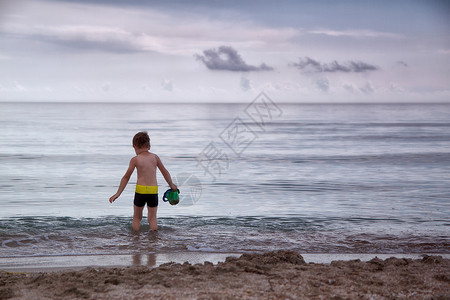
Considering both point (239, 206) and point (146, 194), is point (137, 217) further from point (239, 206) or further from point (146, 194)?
point (239, 206)

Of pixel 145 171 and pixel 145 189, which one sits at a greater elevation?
pixel 145 171

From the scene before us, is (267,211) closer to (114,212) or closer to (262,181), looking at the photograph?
(114,212)

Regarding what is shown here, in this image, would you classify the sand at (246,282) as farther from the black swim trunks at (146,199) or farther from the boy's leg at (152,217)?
the boy's leg at (152,217)

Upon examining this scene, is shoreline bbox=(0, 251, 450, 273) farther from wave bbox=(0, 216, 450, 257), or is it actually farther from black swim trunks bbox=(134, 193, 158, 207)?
black swim trunks bbox=(134, 193, 158, 207)

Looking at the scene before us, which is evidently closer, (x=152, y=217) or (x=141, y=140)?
(x=141, y=140)

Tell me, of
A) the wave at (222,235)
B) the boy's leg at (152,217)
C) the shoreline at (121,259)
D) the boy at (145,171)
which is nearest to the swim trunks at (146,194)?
the boy at (145,171)

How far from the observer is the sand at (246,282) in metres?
4.14

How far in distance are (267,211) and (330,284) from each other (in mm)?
5267

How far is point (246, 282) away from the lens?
4.47 metres

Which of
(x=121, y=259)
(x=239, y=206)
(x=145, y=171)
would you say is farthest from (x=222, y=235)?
(x=239, y=206)

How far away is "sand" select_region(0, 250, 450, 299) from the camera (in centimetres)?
414

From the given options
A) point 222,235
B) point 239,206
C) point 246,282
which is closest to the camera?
point 246,282

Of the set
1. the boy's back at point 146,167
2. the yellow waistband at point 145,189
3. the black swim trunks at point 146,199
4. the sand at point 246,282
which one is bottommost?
the sand at point 246,282

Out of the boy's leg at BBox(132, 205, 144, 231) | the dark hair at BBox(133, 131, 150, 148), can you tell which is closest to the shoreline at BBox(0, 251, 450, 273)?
the boy's leg at BBox(132, 205, 144, 231)
